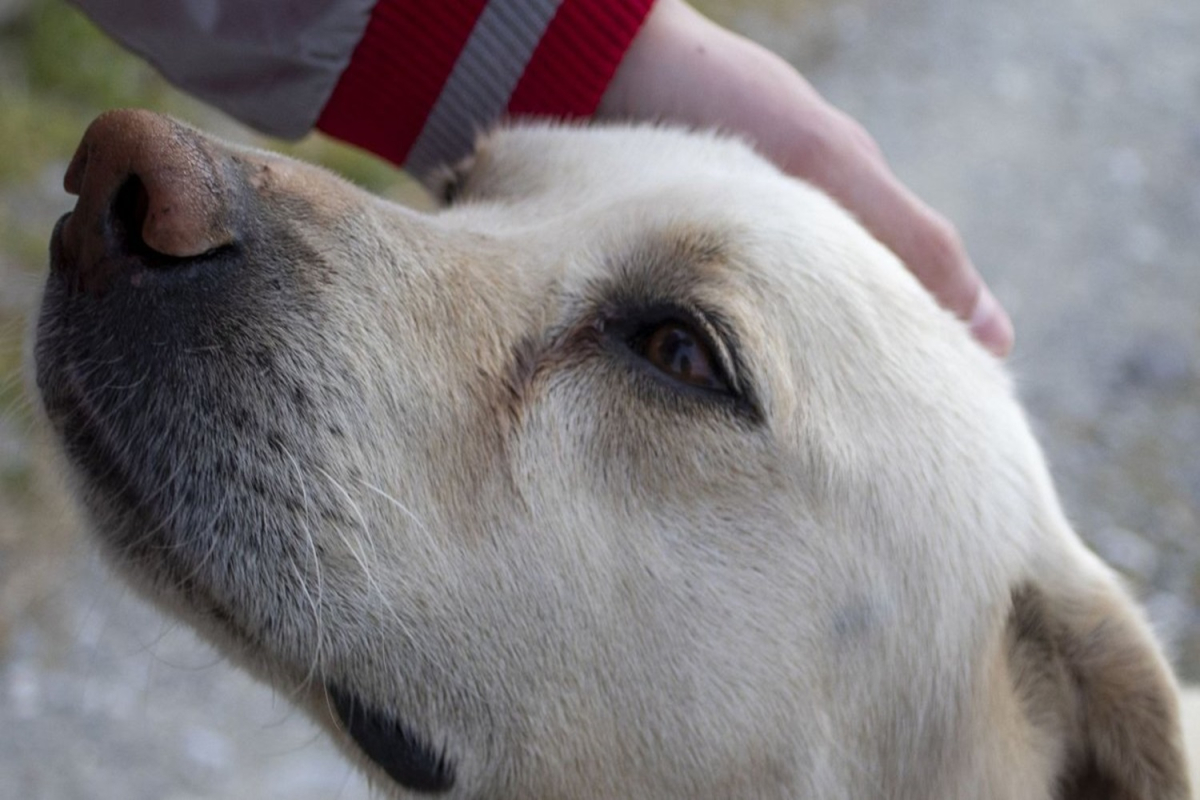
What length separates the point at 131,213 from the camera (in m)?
1.97

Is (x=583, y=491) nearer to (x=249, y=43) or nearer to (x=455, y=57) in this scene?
(x=455, y=57)

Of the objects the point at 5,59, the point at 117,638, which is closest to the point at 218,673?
the point at 117,638

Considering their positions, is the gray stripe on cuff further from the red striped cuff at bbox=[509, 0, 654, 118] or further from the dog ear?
the dog ear

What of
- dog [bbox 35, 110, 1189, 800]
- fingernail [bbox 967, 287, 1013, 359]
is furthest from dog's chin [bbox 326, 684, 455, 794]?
fingernail [bbox 967, 287, 1013, 359]

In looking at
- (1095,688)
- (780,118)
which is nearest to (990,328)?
(780,118)

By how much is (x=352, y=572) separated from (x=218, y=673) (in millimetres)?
2507

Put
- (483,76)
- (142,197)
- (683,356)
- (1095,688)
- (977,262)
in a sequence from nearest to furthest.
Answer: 1. (142,197)
2. (683,356)
3. (1095,688)
4. (483,76)
5. (977,262)

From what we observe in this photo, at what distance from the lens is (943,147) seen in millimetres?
7953

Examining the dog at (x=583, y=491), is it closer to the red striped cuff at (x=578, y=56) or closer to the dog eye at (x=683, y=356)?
the dog eye at (x=683, y=356)

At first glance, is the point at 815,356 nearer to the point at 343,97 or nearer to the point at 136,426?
the point at 136,426

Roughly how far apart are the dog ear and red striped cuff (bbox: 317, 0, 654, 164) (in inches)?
63.2

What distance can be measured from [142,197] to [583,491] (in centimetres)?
88

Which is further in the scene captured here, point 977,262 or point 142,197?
point 977,262

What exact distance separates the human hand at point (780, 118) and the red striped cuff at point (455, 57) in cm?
11
